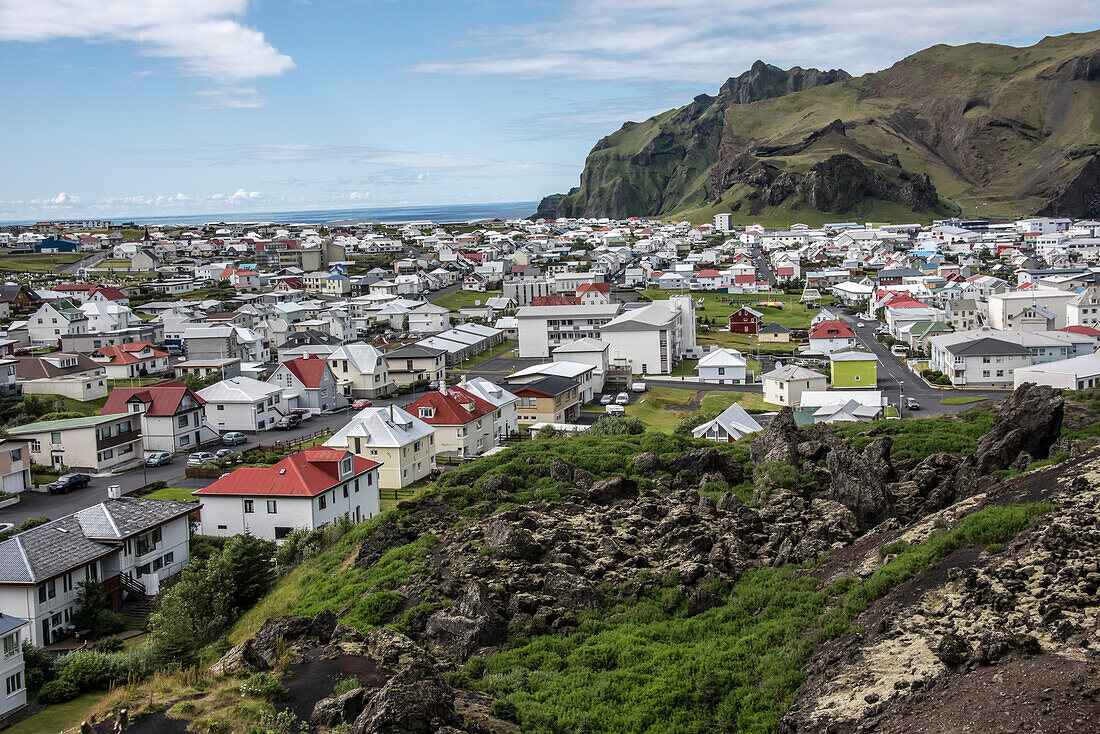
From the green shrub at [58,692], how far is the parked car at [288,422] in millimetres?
24402

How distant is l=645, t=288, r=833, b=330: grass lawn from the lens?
7031 cm

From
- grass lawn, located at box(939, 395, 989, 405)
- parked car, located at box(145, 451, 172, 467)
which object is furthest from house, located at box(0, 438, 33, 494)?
grass lawn, located at box(939, 395, 989, 405)

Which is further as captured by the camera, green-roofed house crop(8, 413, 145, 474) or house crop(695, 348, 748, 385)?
house crop(695, 348, 748, 385)

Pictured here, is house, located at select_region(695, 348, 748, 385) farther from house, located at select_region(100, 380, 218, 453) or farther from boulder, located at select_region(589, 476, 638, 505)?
boulder, located at select_region(589, 476, 638, 505)

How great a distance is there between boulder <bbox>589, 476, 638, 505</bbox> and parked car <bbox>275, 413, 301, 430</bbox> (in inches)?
933

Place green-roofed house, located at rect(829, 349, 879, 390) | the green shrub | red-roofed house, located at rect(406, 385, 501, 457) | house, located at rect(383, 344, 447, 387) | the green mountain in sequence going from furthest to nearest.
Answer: the green mountain < house, located at rect(383, 344, 447, 387) < green-roofed house, located at rect(829, 349, 879, 390) < red-roofed house, located at rect(406, 385, 501, 457) < the green shrub

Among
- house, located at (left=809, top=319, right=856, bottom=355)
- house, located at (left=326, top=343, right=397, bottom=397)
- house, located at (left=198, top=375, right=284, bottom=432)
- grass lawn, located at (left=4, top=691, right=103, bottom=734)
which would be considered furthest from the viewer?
house, located at (left=809, top=319, right=856, bottom=355)

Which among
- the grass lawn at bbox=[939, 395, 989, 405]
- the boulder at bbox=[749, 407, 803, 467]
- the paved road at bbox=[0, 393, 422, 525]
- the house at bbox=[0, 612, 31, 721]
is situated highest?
the boulder at bbox=[749, 407, 803, 467]

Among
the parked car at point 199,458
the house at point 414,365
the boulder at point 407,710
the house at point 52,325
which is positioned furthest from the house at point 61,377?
the boulder at point 407,710

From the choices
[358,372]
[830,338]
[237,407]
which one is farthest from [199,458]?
[830,338]

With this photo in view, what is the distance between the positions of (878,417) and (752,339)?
27.5 m

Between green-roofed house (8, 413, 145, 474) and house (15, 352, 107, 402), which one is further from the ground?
house (15, 352, 107, 402)

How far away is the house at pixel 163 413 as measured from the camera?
34.4 m

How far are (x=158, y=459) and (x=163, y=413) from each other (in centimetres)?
247
